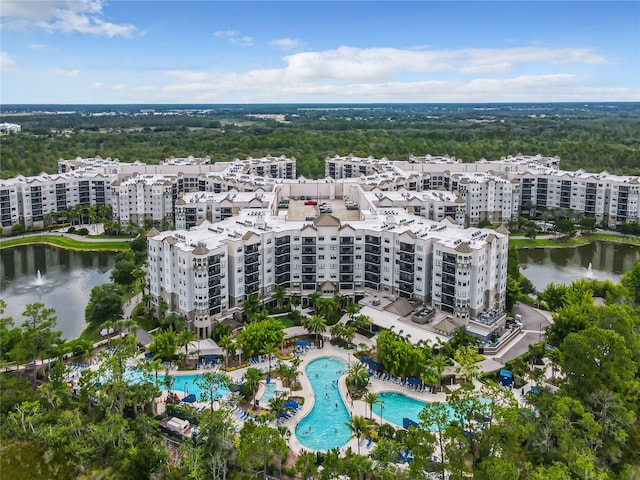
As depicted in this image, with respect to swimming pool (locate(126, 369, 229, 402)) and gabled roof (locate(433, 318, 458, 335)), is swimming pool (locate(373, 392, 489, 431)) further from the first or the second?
swimming pool (locate(126, 369, 229, 402))

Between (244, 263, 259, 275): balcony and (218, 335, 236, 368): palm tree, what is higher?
(244, 263, 259, 275): balcony

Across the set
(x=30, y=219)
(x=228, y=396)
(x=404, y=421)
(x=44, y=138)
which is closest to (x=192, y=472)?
(x=228, y=396)

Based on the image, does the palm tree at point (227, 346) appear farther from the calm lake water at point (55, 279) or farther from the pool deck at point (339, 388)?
the calm lake water at point (55, 279)

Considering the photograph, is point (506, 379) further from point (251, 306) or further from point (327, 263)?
point (251, 306)

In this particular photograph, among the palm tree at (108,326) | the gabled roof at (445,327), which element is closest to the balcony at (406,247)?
the gabled roof at (445,327)

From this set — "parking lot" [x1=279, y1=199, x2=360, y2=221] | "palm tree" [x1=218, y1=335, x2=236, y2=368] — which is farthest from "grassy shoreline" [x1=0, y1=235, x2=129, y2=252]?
"palm tree" [x1=218, y1=335, x2=236, y2=368]

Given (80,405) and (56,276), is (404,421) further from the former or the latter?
(56,276)
